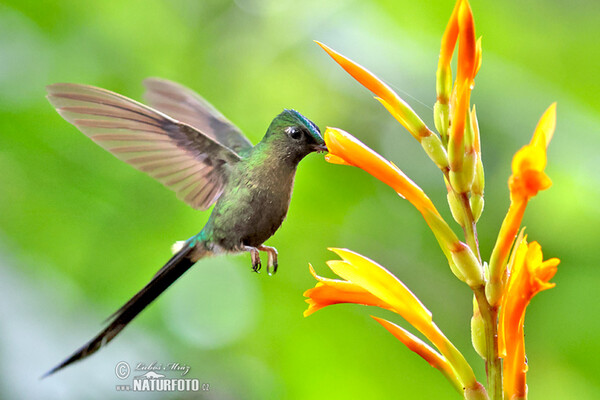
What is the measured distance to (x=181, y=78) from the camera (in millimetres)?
2213

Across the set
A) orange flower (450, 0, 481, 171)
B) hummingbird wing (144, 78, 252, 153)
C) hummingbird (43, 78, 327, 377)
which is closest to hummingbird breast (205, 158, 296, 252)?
Result: hummingbird (43, 78, 327, 377)

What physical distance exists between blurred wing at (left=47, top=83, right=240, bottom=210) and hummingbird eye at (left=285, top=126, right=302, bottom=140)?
0.87ft

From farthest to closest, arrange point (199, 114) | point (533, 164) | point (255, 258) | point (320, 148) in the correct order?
point (199, 114)
point (255, 258)
point (320, 148)
point (533, 164)

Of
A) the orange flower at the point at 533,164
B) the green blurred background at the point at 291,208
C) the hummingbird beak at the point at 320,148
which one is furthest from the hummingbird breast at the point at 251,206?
the orange flower at the point at 533,164

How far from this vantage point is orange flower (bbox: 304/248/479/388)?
0.95m

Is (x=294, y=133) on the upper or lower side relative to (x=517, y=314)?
upper

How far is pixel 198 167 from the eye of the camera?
5.28ft

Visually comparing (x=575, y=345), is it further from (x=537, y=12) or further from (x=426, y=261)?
(x=537, y=12)

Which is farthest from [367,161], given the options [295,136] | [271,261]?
[271,261]

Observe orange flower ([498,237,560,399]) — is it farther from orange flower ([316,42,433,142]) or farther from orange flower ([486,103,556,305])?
orange flower ([316,42,433,142])

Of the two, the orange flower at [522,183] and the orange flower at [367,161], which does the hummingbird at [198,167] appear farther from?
the orange flower at [522,183]

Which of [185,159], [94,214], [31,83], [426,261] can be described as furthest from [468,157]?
[31,83]

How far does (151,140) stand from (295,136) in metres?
0.37

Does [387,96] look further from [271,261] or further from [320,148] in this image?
[271,261]
